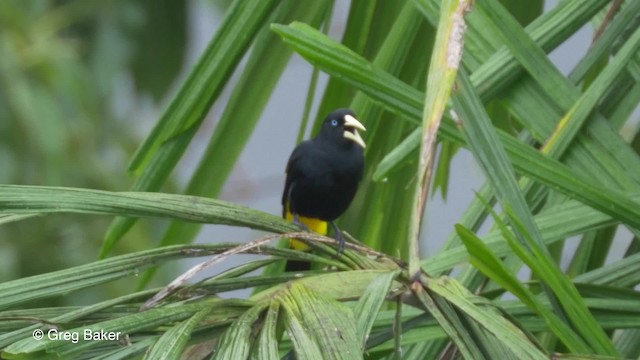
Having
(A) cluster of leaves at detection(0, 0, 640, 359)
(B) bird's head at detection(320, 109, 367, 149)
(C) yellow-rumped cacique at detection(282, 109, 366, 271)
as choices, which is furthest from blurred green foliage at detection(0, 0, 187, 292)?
(A) cluster of leaves at detection(0, 0, 640, 359)

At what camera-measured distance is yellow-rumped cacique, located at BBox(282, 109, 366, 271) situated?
10.9 feet

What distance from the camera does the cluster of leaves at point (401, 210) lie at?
1.56m

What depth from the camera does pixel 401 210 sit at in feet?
8.88

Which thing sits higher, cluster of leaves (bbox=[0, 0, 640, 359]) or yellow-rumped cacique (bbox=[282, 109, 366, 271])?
yellow-rumped cacique (bbox=[282, 109, 366, 271])

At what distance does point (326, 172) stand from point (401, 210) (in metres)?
0.76

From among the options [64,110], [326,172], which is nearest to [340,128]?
[326,172]

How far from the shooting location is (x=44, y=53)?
647 cm

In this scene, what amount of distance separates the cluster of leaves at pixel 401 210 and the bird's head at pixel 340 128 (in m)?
0.15

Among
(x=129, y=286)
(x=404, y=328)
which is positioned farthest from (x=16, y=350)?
(x=129, y=286)

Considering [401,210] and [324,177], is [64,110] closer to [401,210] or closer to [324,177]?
[324,177]

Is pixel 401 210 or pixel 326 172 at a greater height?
pixel 326 172

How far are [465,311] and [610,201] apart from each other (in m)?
0.41

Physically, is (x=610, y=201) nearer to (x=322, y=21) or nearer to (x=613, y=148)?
(x=613, y=148)

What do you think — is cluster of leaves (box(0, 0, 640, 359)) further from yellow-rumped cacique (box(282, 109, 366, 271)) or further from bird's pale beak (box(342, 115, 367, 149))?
yellow-rumped cacique (box(282, 109, 366, 271))
